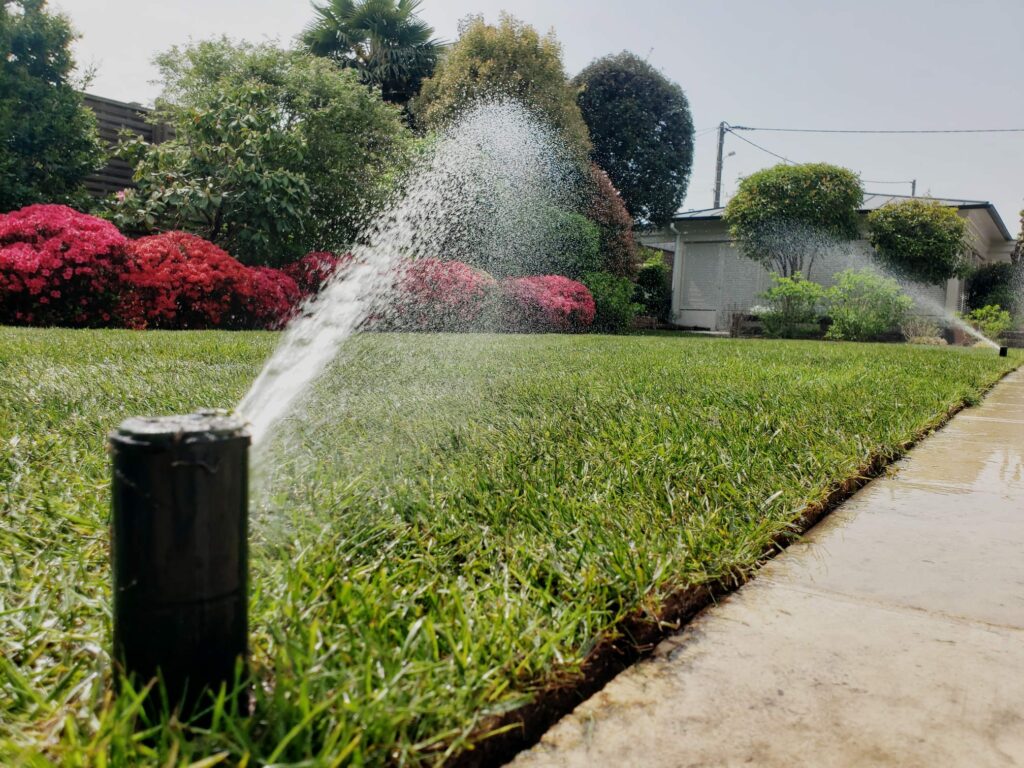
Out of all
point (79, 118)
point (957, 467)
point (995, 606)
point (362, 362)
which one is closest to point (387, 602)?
point (995, 606)

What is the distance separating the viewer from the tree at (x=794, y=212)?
15.3 m

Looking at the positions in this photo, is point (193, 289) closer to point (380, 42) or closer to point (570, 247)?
point (570, 247)

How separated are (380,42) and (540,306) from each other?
35.7 feet

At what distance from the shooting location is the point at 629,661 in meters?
1.08

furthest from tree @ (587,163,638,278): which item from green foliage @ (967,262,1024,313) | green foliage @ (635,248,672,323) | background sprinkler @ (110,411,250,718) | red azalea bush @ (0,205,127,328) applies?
background sprinkler @ (110,411,250,718)

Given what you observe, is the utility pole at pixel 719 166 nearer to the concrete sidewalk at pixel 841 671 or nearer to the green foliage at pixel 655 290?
the green foliage at pixel 655 290

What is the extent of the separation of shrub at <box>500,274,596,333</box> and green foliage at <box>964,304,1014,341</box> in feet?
27.3

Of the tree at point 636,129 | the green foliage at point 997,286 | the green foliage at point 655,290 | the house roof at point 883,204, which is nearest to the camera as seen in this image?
the house roof at point 883,204

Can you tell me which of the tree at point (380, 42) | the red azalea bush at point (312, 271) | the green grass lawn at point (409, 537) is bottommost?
the green grass lawn at point (409, 537)

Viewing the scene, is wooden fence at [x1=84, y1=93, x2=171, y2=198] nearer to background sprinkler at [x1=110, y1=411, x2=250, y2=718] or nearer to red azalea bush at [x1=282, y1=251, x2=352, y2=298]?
red azalea bush at [x1=282, y1=251, x2=352, y2=298]

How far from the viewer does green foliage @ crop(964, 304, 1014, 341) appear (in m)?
14.9

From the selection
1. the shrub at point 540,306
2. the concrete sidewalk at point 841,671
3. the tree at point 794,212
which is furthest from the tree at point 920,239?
the concrete sidewalk at point 841,671

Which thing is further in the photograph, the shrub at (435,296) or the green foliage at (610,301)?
the green foliage at (610,301)

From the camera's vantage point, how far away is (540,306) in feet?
36.8
